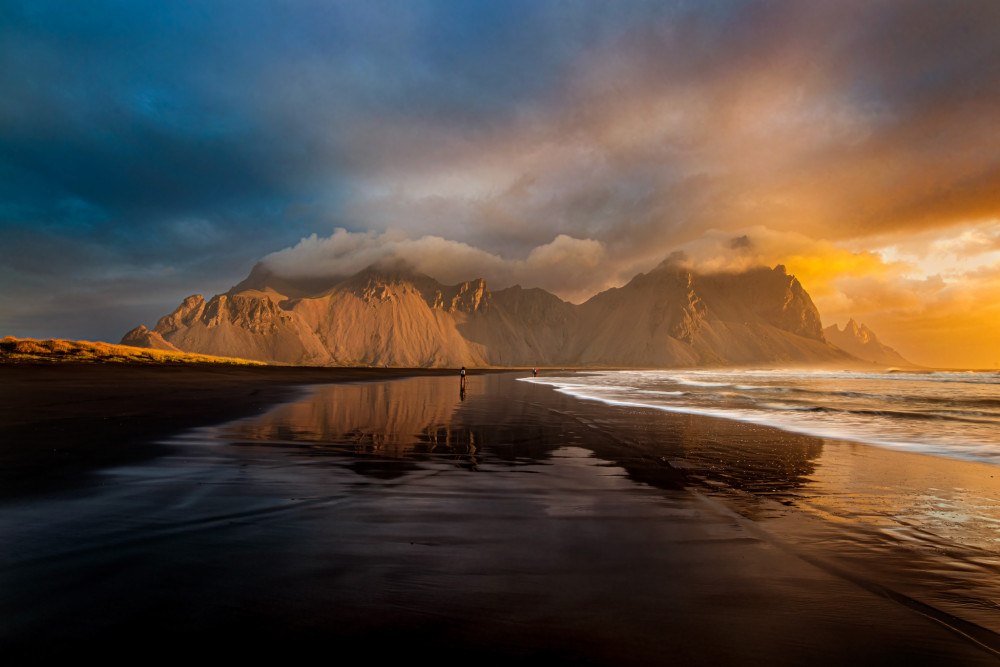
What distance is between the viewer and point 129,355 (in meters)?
50.7

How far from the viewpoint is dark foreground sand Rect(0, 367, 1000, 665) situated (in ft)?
10.2

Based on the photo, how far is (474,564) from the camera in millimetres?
4477

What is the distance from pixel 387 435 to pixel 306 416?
19.6 ft

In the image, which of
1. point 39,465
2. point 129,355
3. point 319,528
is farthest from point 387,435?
point 129,355

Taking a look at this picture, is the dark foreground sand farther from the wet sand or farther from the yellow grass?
the yellow grass

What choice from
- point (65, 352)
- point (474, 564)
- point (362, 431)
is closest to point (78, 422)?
point (362, 431)

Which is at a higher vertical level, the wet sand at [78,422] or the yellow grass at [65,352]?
the yellow grass at [65,352]

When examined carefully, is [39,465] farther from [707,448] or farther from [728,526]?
[707,448]

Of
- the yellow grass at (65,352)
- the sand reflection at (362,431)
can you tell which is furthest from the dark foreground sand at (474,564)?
the yellow grass at (65,352)

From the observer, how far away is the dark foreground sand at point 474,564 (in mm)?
3111

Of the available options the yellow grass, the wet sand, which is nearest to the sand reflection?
the wet sand

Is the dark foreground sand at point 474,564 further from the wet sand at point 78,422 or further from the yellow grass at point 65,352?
the yellow grass at point 65,352

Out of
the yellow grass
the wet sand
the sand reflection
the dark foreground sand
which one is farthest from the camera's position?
the yellow grass

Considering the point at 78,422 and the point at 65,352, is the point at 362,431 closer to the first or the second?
the point at 78,422
